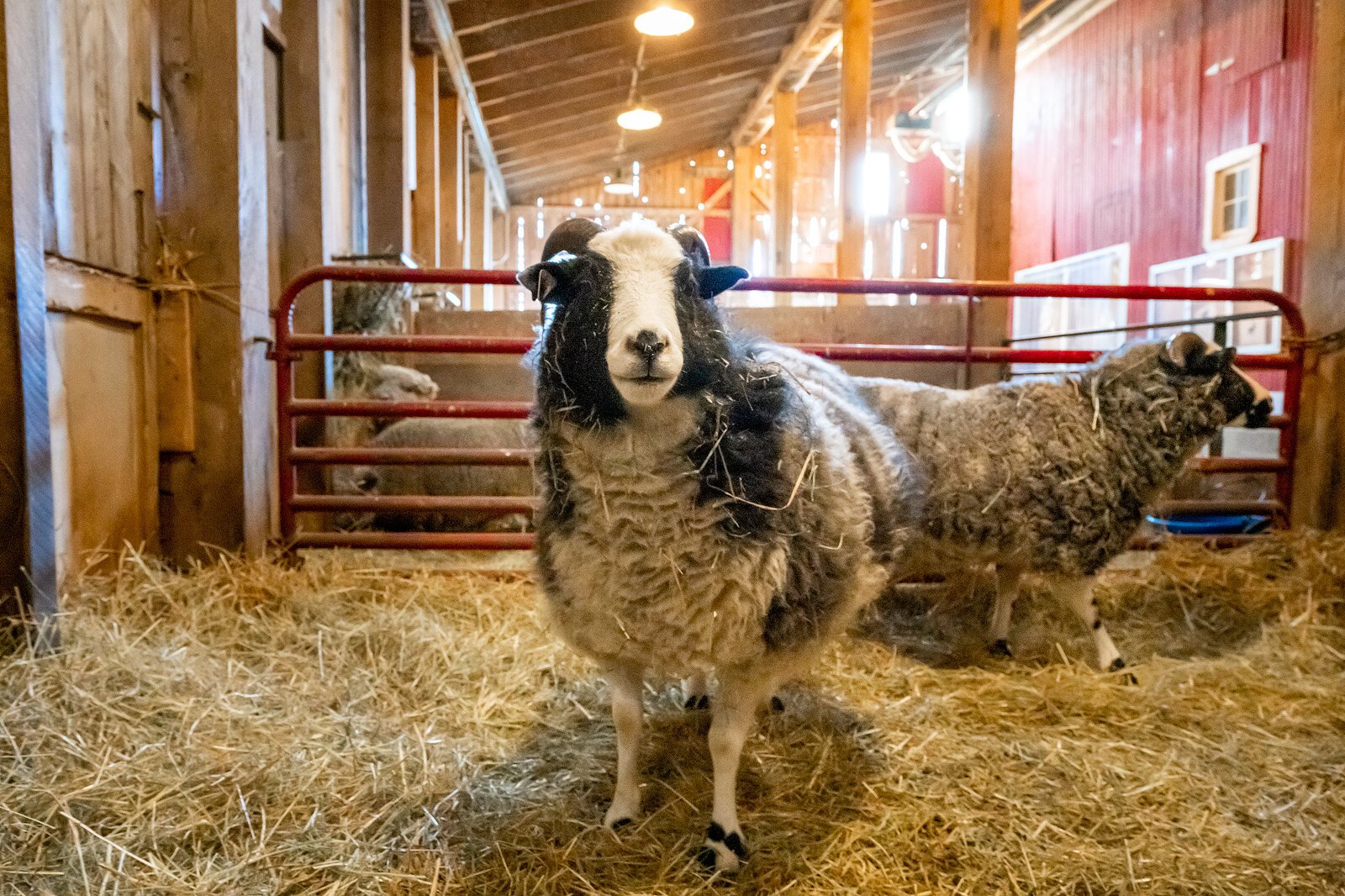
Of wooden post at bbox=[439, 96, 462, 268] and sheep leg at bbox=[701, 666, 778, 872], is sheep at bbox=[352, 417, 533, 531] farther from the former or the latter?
wooden post at bbox=[439, 96, 462, 268]

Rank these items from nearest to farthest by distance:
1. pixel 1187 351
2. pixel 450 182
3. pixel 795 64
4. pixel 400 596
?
pixel 1187 351 → pixel 400 596 → pixel 450 182 → pixel 795 64

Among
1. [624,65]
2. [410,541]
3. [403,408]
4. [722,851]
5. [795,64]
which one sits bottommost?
[722,851]

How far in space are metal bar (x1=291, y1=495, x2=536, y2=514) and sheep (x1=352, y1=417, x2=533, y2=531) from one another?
1.10m

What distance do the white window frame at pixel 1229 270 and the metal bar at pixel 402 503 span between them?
7.51 meters

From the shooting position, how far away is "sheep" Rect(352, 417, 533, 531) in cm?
535

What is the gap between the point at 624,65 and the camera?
34.2 feet

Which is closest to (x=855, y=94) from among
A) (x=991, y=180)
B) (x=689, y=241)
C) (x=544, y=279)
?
(x=991, y=180)

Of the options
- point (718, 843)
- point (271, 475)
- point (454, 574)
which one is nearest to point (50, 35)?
point (271, 475)

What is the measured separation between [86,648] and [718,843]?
2.23 m

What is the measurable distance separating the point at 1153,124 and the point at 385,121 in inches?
438

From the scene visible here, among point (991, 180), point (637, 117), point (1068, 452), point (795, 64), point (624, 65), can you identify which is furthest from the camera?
point (795, 64)

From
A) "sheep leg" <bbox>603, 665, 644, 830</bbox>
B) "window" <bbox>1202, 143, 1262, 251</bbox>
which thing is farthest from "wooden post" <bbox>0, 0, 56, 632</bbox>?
"window" <bbox>1202, 143, 1262, 251</bbox>

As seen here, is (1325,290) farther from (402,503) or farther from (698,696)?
(402,503)

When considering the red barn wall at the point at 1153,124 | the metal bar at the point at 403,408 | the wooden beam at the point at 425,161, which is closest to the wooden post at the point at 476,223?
the wooden beam at the point at 425,161
